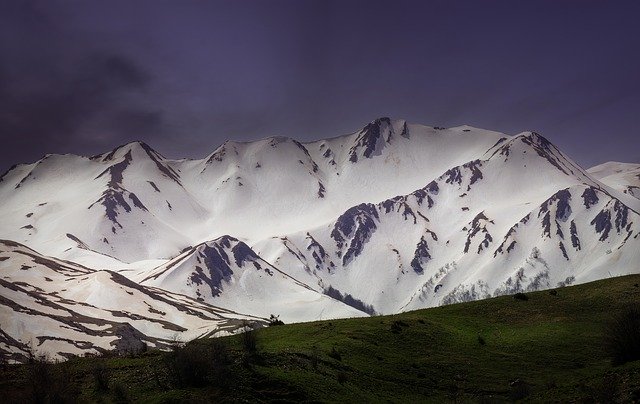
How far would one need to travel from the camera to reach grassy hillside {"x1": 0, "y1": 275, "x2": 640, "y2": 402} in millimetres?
37312

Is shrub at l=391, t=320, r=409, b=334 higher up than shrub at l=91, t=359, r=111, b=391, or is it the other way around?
shrub at l=391, t=320, r=409, b=334

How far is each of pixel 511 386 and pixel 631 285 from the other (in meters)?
32.7

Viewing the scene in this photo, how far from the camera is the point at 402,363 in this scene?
52188mm

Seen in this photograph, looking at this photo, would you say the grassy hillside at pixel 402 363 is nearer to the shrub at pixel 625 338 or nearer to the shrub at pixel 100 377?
the shrub at pixel 100 377

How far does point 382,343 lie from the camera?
2206 inches

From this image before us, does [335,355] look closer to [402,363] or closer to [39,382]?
[402,363]

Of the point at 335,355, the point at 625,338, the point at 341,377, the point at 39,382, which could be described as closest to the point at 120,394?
the point at 39,382

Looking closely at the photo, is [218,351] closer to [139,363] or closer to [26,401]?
[139,363]

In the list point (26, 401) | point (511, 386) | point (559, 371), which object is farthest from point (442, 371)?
point (26, 401)

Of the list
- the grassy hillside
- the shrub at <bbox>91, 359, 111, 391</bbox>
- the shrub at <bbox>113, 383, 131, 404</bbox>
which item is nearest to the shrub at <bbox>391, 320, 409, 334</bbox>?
the grassy hillside

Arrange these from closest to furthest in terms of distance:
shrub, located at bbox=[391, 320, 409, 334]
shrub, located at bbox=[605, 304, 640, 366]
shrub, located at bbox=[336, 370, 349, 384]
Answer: shrub, located at bbox=[605, 304, 640, 366], shrub, located at bbox=[336, 370, 349, 384], shrub, located at bbox=[391, 320, 409, 334]

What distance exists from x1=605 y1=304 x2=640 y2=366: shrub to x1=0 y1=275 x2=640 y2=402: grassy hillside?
5.90ft

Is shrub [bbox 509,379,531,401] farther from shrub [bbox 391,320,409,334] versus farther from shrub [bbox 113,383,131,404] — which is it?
shrub [bbox 113,383,131,404]

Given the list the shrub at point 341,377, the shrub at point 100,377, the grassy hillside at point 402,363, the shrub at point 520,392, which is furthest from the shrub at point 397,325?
the shrub at point 100,377
